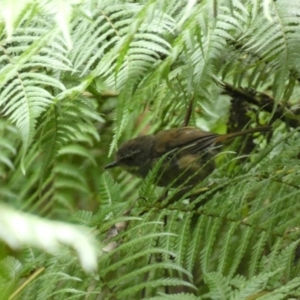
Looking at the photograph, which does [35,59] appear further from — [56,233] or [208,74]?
[56,233]

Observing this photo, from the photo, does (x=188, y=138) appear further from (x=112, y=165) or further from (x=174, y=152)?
(x=112, y=165)

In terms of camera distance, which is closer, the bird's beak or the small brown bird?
the small brown bird

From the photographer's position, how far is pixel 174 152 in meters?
2.46

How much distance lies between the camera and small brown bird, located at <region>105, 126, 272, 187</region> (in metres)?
2.28

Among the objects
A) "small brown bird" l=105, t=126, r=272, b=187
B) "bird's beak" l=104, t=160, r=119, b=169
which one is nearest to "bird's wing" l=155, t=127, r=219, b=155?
"small brown bird" l=105, t=126, r=272, b=187

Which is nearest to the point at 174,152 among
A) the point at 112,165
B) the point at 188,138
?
the point at 188,138

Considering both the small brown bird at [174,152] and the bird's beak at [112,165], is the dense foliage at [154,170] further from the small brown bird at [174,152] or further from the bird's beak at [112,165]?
the bird's beak at [112,165]

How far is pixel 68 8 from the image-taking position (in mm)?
1210

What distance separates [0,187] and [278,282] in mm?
1342

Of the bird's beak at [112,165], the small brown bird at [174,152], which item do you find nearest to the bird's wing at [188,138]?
the small brown bird at [174,152]

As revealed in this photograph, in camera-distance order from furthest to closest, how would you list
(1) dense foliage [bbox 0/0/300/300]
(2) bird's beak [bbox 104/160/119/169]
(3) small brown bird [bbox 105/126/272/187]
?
(2) bird's beak [bbox 104/160/119/169]
(3) small brown bird [bbox 105/126/272/187]
(1) dense foliage [bbox 0/0/300/300]

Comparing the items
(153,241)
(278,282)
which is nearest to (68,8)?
(153,241)

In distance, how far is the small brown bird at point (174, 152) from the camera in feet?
7.49

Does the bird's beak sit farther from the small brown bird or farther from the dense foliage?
the dense foliage
